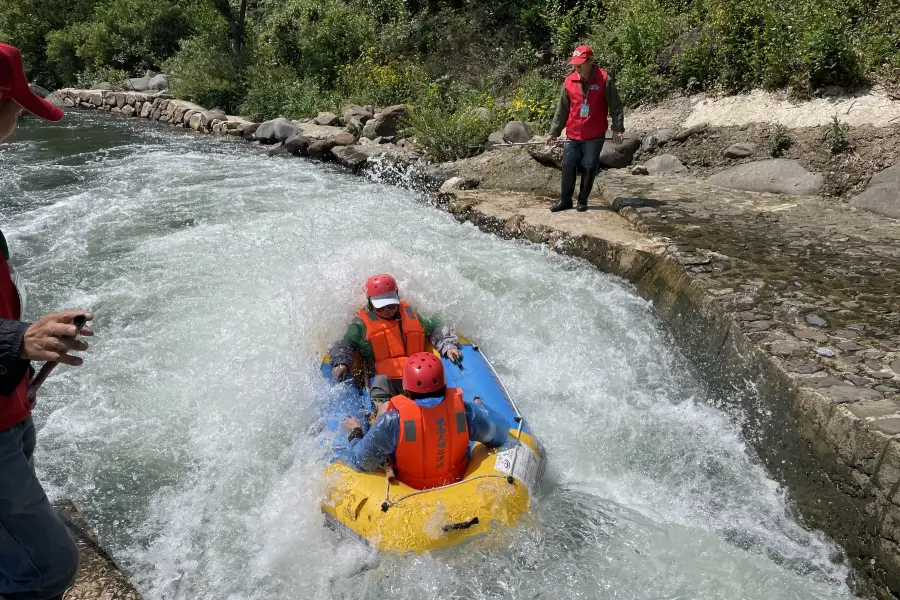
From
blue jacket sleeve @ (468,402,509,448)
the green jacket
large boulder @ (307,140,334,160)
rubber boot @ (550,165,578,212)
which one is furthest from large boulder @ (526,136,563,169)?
blue jacket sleeve @ (468,402,509,448)

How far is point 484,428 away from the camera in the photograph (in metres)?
3.71

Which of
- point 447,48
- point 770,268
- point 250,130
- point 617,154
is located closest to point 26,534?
point 770,268

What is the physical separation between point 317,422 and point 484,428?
1275mm

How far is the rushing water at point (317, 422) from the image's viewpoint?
341cm

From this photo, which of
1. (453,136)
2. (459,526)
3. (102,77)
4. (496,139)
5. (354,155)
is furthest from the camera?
(102,77)

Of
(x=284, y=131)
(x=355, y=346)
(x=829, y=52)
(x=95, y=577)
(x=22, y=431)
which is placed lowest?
(x=284, y=131)

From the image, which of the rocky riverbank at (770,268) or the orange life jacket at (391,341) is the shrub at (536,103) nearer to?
the rocky riverbank at (770,268)

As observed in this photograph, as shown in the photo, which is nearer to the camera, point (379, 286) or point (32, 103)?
point (32, 103)

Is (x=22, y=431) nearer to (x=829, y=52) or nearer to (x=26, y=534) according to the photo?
(x=26, y=534)

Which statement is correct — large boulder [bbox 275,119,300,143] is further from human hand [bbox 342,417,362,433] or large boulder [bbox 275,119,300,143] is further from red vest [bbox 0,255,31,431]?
red vest [bbox 0,255,31,431]

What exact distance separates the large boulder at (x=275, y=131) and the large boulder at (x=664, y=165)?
757 cm

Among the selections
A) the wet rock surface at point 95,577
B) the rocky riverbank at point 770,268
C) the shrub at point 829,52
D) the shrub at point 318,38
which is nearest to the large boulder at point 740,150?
the rocky riverbank at point 770,268

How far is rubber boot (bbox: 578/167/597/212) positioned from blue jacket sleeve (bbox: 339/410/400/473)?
4851mm

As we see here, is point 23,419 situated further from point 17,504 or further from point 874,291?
point 874,291
